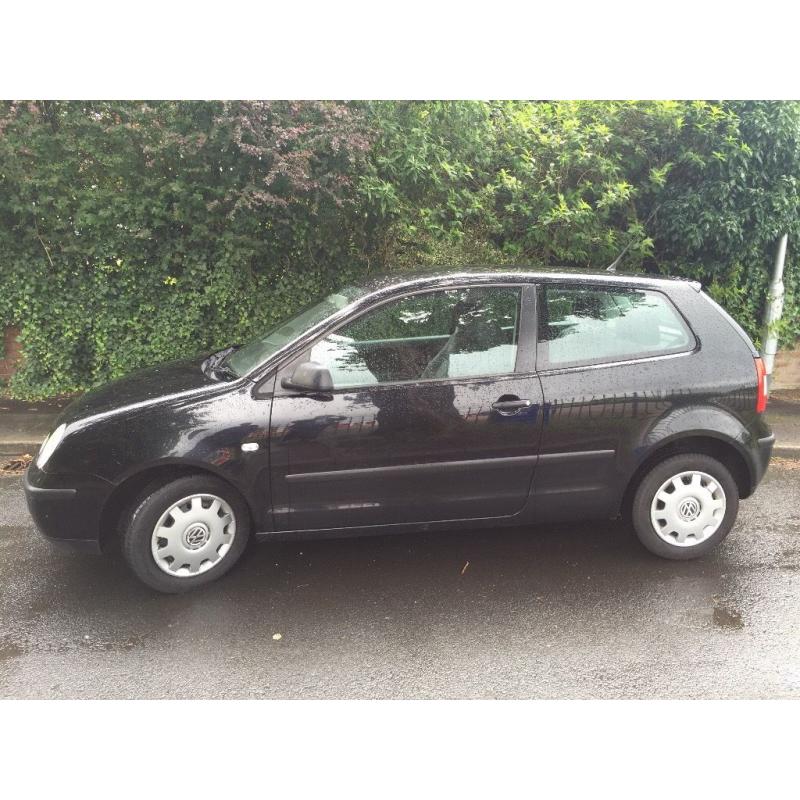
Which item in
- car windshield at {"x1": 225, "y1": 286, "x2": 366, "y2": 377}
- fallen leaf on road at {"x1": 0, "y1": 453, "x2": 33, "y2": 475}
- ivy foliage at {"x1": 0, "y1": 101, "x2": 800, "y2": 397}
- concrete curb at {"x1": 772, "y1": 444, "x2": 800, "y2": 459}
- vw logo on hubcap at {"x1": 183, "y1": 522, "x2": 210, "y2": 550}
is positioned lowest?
fallen leaf on road at {"x1": 0, "y1": 453, "x2": 33, "y2": 475}

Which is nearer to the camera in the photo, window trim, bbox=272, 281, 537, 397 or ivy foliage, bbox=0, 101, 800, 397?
window trim, bbox=272, 281, 537, 397

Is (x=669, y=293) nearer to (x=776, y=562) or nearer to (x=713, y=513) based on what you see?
(x=713, y=513)

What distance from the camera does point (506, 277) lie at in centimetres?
367

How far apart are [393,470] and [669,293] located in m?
1.90

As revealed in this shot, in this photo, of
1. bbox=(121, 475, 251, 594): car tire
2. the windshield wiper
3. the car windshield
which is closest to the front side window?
the car windshield

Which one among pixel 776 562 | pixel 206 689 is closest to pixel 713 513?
pixel 776 562

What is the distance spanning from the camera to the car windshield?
11.9ft

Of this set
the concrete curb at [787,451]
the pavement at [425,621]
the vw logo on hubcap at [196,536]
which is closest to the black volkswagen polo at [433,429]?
Result: the vw logo on hubcap at [196,536]

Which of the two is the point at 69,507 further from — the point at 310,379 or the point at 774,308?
the point at 774,308

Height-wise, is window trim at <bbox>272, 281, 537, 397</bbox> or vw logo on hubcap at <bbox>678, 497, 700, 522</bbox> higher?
window trim at <bbox>272, 281, 537, 397</bbox>

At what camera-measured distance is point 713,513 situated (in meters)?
3.76

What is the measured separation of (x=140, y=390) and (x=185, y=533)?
83 centimetres

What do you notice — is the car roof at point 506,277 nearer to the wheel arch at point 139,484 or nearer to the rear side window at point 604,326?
the rear side window at point 604,326

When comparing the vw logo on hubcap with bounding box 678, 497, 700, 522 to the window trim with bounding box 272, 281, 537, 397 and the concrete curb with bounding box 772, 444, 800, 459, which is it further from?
the concrete curb with bounding box 772, 444, 800, 459
